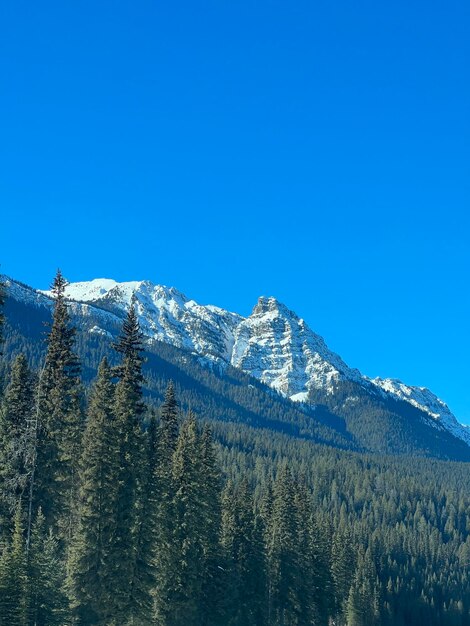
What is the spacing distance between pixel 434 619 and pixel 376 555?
1964 centimetres

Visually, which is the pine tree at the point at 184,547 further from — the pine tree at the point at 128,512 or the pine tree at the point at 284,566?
the pine tree at the point at 284,566

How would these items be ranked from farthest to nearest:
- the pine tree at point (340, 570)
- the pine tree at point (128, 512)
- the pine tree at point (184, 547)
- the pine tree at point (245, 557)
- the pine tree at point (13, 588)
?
the pine tree at point (340, 570), the pine tree at point (245, 557), the pine tree at point (184, 547), the pine tree at point (128, 512), the pine tree at point (13, 588)

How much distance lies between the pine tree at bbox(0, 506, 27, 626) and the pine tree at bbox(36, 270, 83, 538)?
1233 centimetres

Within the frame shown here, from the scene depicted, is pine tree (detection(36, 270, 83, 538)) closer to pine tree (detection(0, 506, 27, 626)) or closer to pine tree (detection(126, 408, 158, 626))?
pine tree (detection(126, 408, 158, 626))

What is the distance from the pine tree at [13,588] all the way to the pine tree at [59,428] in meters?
12.3

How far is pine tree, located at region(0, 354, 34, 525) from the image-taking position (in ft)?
144

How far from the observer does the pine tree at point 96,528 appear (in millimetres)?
42625

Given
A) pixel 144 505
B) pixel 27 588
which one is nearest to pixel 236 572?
pixel 144 505

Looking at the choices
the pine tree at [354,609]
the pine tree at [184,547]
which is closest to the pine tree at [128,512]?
the pine tree at [184,547]

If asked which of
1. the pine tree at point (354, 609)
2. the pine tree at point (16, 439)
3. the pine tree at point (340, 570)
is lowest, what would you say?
the pine tree at point (354, 609)

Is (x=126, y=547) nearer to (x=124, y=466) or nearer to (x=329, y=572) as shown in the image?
(x=124, y=466)

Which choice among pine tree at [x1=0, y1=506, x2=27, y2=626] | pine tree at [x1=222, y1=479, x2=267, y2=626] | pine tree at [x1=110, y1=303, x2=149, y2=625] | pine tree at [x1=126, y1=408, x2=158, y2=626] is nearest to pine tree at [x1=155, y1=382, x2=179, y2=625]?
pine tree at [x1=126, y1=408, x2=158, y2=626]

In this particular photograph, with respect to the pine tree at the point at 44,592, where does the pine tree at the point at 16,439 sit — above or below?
above

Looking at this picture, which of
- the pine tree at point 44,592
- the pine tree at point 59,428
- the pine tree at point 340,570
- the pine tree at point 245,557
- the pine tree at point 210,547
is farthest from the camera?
the pine tree at point 340,570
